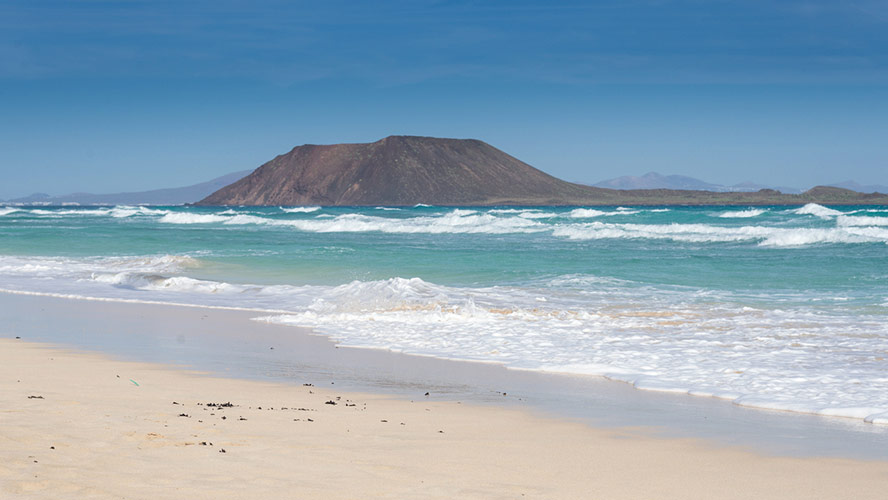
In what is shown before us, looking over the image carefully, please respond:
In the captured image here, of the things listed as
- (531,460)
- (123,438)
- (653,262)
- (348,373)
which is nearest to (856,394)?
(531,460)

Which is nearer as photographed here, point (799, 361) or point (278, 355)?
point (799, 361)

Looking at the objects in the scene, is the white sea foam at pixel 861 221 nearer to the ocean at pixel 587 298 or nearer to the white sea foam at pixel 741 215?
the white sea foam at pixel 741 215

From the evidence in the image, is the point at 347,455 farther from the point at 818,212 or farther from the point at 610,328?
the point at 818,212

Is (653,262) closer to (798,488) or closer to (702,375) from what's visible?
(702,375)

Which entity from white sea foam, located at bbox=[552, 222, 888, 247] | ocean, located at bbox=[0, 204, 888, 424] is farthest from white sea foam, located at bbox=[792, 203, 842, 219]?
ocean, located at bbox=[0, 204, 888, 424]

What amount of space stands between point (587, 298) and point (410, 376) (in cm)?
706

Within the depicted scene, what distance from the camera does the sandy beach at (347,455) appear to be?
4.06 meters

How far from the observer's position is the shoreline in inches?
224

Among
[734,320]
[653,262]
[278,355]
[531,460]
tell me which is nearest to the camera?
[531,460]

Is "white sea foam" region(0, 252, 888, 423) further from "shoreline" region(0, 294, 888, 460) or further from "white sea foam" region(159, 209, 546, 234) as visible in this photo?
"white sea foam" region(159, 209, 546, 234)

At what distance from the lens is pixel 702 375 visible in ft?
25.7

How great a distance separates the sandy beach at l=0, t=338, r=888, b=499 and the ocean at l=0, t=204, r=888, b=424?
76.0 inches

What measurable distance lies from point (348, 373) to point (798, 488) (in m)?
4.83

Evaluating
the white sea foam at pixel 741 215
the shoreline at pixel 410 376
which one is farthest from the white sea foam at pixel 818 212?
the shoreline at pixel 410 376
